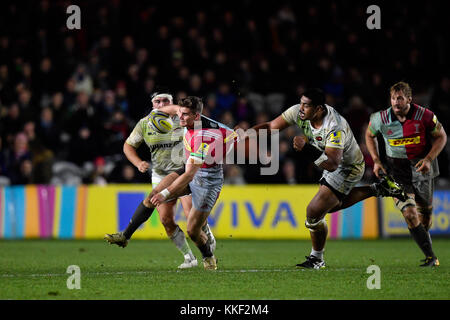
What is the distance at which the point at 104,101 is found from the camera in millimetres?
17750

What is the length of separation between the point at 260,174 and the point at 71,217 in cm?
407

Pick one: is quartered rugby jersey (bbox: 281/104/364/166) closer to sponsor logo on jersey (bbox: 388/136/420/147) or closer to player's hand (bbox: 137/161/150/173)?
sponsor logo on jersey (bbox: 388/136/420/147)

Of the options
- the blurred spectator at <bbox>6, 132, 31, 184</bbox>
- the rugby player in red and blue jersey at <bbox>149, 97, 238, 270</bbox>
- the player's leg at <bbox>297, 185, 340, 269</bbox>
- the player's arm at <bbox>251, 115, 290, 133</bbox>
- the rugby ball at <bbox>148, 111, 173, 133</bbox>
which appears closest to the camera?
the rugby player in red and blue jersey at <bbox>149, 97, 238, 270</bbox>

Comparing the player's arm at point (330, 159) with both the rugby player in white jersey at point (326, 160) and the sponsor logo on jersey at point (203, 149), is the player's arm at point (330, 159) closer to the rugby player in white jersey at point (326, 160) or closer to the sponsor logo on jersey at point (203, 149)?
the rugby player in white jersey at point (326, 160)

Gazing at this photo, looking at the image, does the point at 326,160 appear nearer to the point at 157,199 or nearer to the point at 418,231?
the point at 418,231

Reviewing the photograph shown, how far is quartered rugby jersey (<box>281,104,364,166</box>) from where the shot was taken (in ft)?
31.2

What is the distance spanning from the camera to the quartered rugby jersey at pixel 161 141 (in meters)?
10.7

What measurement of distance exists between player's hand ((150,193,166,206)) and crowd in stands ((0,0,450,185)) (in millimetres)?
6997

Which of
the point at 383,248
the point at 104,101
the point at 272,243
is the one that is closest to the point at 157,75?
the point at 104,101

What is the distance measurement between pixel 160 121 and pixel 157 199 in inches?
74.9

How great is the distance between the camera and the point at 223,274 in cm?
927

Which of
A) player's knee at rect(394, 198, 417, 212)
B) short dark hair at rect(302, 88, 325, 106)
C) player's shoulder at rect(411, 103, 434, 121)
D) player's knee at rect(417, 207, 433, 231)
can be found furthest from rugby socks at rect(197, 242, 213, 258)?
player's shoulder at rect(411, 103, 434, 121)

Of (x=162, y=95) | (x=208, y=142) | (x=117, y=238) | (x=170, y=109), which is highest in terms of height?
(x=162, y=95)

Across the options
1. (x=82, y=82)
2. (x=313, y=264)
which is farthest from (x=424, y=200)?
(x=82, y=82)
